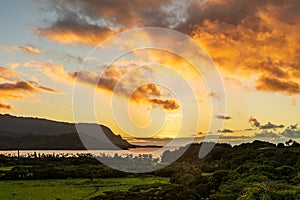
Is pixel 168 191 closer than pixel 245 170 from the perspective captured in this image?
No

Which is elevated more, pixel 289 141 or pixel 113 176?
pixel 289 141

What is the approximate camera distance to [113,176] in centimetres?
6053

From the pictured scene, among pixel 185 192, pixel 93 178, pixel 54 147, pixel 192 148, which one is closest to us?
pixel 185 192

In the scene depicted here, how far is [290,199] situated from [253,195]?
178 centimetres

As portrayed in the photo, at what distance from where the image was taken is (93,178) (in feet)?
189

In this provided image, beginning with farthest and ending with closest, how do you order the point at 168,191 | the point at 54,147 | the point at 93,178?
the point at 54,147 < the point at 93,178 < the point at 168,191

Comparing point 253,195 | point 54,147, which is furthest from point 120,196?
point 54,147

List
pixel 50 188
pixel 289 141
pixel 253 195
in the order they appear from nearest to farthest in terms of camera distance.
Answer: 1. pixel 253 195
2. pixel 50 188
3. pixel 289 141

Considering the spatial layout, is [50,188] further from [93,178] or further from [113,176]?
[113,176]

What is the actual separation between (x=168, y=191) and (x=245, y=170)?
7227 millimetres

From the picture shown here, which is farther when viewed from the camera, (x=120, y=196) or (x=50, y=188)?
(x=50, y=188)

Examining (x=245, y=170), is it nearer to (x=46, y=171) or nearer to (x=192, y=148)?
(x=46, y=171)

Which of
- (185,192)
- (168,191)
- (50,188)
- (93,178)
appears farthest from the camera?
(93,178)

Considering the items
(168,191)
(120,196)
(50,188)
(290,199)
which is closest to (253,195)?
(290,199)
